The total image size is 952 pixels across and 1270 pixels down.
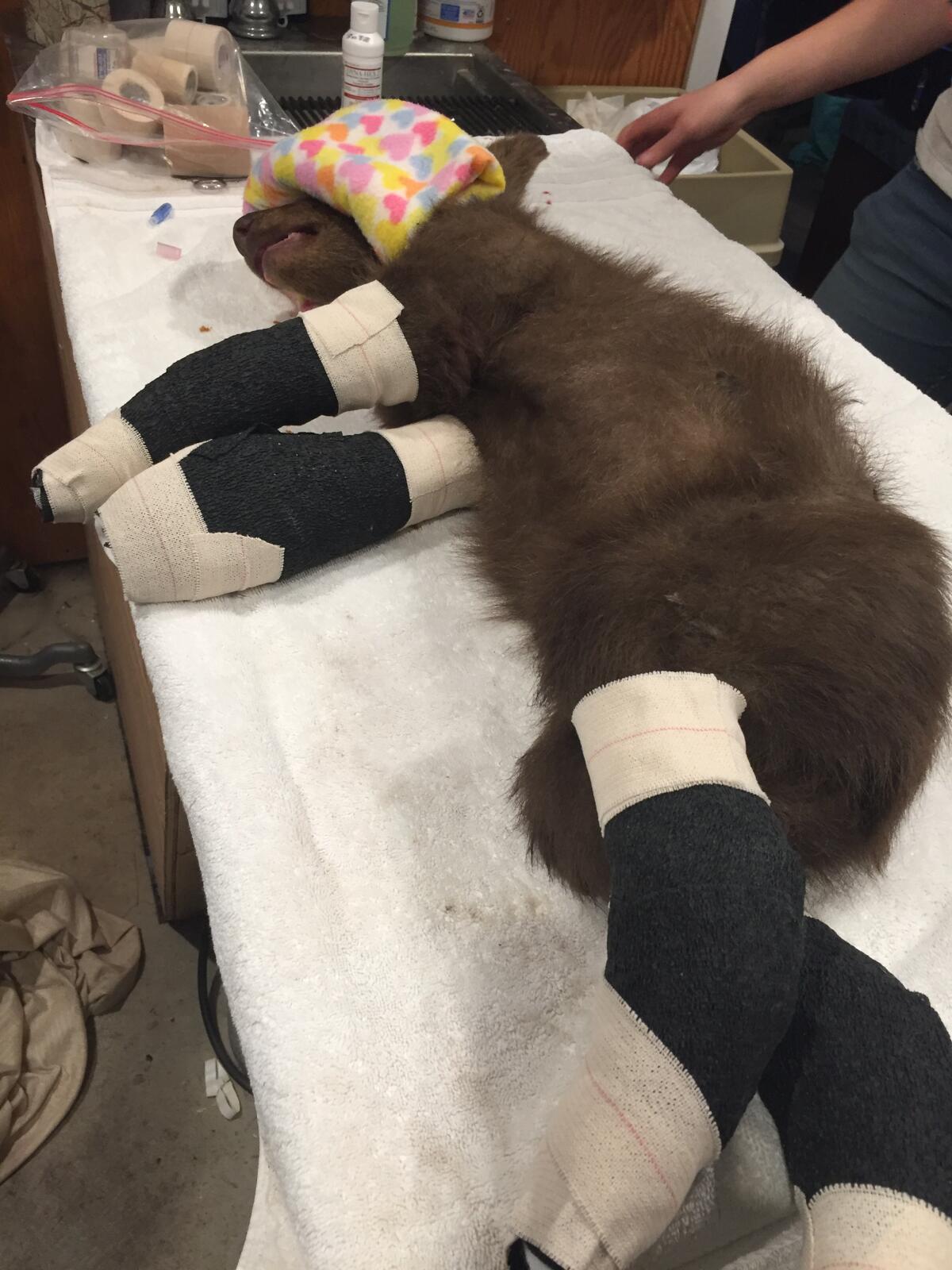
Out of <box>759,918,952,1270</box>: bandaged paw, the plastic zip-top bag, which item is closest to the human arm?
the plastic zip-top bag

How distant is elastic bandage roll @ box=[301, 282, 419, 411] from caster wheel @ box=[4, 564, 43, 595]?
106 cm

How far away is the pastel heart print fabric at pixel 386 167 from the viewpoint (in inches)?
33.6

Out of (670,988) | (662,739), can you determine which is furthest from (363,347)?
(670,988)

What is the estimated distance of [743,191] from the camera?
4.93ft

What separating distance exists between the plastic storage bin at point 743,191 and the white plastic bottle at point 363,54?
0.52 metres

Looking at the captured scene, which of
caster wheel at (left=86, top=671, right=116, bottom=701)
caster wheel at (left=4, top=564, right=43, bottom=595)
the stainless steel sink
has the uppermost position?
the stainless steel sink

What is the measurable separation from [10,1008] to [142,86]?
1141 mm

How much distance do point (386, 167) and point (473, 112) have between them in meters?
0.68

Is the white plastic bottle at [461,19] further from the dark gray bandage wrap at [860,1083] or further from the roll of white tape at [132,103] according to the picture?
the dark gray bandage wrap at [860,1083]

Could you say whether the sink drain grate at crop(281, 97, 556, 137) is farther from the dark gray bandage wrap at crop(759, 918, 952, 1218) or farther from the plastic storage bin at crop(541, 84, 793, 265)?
the dark gray bandage wrap at crop(759, 918, 952, 1218)

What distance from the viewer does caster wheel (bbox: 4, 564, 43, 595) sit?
63.1 inches

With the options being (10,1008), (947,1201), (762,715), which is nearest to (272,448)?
(762,715)

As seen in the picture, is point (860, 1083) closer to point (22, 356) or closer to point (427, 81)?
point (22, 356)

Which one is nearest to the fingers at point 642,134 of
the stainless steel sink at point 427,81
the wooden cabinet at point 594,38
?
the stainless steel sink at point 427,81
